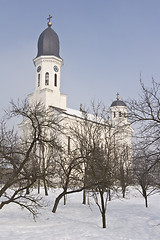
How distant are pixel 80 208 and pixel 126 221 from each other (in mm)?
5810

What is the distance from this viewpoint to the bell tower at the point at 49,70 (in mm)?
46219

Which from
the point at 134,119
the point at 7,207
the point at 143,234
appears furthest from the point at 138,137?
the point at 7,207

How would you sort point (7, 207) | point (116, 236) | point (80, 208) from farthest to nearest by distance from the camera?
point (80, 208)
point (7, 207)
point (116, 236)

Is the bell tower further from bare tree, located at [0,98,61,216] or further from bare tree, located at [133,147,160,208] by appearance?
bare tree, located at [0,98,61,216]

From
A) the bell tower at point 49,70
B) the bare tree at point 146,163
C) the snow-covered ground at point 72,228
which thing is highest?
the bell tower at point 49,70

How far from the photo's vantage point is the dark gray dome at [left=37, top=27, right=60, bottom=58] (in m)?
46.4

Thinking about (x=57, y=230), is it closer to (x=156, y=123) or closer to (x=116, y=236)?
(x=116, y=236)

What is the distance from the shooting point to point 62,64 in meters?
48.7

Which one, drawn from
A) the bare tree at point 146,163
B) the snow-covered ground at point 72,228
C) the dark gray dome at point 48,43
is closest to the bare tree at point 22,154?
the snow-covered ground at point 72,228

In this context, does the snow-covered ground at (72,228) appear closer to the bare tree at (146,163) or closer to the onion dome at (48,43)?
the bare tree at (146,163)

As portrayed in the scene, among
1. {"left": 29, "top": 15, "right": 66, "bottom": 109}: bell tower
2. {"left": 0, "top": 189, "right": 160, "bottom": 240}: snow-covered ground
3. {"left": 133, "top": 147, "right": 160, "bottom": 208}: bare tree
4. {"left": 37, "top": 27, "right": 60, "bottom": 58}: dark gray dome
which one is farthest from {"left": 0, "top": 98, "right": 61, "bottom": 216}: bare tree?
{"left": 37, "top": 27, "right": 60, "bottom": 58}: dark gray dome

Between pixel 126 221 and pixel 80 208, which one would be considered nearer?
pixel 126 221

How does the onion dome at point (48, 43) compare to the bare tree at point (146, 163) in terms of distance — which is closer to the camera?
the bare tree at point (146, 163)

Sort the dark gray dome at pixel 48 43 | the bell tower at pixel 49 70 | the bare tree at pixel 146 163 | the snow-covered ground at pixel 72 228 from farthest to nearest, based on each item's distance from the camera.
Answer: the dark gray dome at pixel 48 43
the bell tower at pixel 49 70
the snow-covered ground at pixel 72 228
the bare tree at pixel 146 163
